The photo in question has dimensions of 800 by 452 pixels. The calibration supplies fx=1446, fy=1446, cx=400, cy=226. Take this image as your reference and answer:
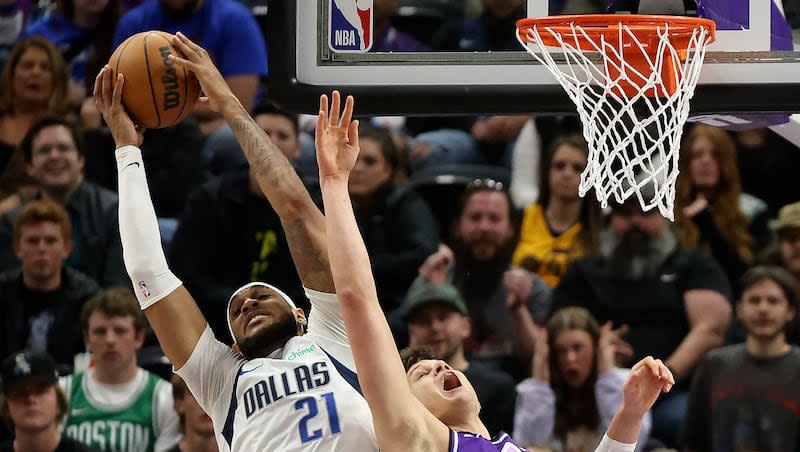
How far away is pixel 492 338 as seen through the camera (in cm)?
620

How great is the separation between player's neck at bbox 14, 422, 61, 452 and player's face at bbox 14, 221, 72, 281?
80 cm

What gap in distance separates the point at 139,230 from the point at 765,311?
287 centimetres

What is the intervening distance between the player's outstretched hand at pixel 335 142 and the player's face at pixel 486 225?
2864mm

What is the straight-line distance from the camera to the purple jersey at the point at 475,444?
12.6 feet

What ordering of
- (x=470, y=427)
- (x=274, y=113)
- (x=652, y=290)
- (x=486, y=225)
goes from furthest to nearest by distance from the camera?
(x=274, y=113) < (x=486, y=225) < (x=652, y=290) < (x=470, y=427)

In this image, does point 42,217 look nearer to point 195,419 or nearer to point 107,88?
point 195,419

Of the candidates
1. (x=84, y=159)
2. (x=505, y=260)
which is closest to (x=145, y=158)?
(x=84, y=159)

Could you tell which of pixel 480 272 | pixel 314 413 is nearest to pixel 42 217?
pixel 480 272

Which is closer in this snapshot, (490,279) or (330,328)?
(330,328)

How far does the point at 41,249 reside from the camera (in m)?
6.28

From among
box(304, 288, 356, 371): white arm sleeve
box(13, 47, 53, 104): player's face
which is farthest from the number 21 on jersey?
box(13, 47, 53, 104): player's face

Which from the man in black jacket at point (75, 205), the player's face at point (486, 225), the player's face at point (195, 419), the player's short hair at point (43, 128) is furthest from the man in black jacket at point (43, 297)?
the player's face at point (486, 225)

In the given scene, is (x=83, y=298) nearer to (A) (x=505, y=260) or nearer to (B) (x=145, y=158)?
(B) (x=145, y=158)

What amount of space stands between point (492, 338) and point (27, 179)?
2.32 metres
